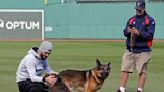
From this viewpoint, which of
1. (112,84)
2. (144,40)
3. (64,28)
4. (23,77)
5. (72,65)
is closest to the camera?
(23,77)

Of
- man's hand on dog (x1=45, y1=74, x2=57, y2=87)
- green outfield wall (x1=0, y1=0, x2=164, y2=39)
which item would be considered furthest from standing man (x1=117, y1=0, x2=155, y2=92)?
green outfield wall (x1=0, y1=0, x2=164, y2=39)

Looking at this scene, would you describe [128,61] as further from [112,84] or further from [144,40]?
[112,84]

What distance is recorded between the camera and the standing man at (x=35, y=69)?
843cm

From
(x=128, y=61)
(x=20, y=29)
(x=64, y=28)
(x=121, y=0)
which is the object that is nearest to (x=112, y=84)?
(x=128, y=61)

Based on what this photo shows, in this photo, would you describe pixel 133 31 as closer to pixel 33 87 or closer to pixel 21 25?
pixel 33 87

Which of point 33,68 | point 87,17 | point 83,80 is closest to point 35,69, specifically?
point 33,68

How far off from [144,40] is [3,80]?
4356 mm

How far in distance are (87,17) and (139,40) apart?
3835 cm

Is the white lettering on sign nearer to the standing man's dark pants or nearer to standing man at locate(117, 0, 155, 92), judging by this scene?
standing man at locate(117, 0, 155, 92)

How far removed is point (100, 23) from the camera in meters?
49.6

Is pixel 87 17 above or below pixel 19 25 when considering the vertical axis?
above

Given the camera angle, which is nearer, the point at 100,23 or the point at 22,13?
the point at 22,13

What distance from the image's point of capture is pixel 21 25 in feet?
150

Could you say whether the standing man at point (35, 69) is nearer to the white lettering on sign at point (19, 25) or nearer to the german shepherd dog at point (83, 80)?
the german shepherd dog at point (83, 80)
